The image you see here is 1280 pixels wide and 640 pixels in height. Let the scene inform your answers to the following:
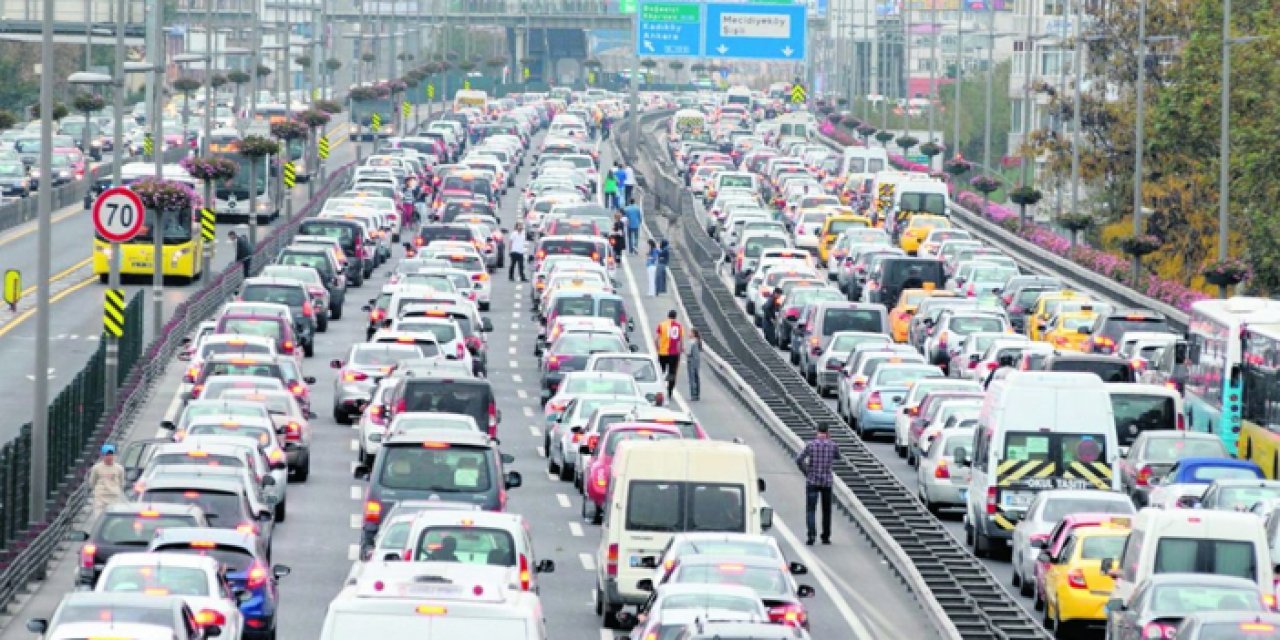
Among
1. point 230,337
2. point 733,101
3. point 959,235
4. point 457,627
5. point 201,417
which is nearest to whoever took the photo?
point 457,627

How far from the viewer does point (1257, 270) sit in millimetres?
74938

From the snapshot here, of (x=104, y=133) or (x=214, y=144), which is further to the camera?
(x=104, y=133)

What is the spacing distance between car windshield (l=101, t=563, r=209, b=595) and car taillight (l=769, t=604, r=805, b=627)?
4764 mm

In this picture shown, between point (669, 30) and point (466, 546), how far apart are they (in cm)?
10806

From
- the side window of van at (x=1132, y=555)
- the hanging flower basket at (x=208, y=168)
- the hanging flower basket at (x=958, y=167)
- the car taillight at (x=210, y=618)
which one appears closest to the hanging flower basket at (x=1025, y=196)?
the hanging flower basket at (x=958, y=167)

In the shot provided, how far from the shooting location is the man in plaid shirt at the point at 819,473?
39.1m

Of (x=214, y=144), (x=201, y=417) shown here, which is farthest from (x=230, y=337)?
(x=214, y=144)

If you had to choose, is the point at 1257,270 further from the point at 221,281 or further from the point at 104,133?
the point at 104,133

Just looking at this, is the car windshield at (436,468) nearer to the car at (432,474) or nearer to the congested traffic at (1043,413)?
the car at (432,474)

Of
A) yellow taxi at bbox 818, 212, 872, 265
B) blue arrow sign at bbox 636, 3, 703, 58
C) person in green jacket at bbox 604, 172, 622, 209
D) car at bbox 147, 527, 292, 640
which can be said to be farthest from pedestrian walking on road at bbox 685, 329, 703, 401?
Result: blue arrow sign at bbox 636, 3, 703, 58

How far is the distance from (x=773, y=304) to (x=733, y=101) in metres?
131

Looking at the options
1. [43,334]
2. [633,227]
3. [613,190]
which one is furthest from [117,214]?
[613,190]

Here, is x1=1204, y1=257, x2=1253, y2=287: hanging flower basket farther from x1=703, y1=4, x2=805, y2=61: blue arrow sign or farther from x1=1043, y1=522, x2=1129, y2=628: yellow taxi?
x1=703, y1=4, x2=805, y2=61: blue arrow sign

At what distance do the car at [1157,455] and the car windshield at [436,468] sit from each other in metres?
9.53
